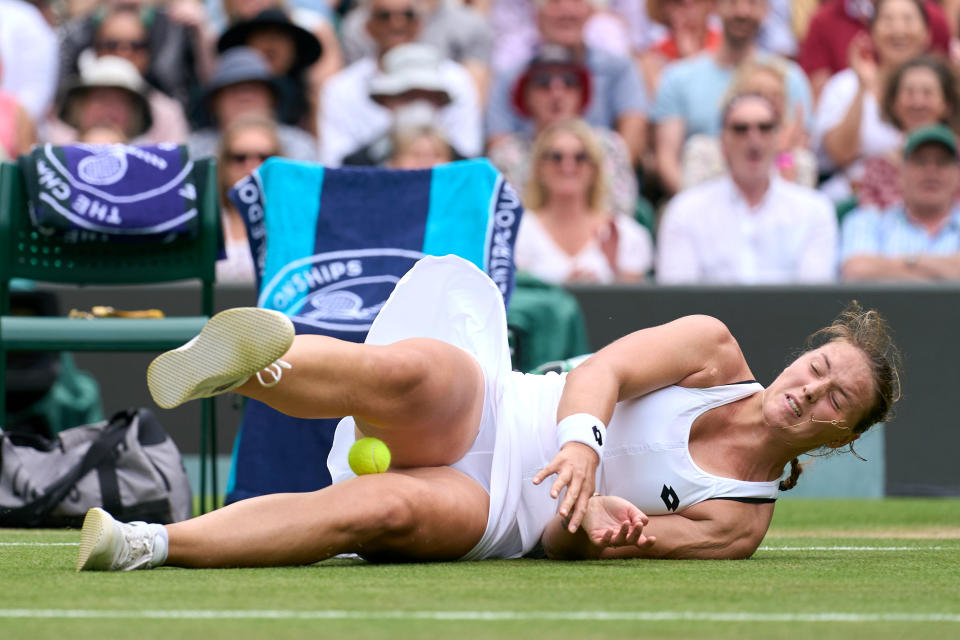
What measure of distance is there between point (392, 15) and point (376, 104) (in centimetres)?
61

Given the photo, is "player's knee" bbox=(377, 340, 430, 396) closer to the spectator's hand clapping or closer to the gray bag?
the gray bag

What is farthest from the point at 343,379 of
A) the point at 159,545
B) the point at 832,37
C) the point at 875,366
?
the point at 832,37

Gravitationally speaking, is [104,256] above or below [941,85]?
below

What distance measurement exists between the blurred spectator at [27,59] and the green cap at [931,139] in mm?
5485

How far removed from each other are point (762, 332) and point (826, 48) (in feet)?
10.7

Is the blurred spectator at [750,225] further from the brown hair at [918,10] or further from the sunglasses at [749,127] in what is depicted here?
the brown hair at [918,10]

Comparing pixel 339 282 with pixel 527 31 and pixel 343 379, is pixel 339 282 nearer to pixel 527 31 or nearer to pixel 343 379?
pixel 343 379

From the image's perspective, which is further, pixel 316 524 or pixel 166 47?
pixel 166 47

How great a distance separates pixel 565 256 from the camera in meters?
8.42

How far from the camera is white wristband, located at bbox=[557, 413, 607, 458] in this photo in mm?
3816

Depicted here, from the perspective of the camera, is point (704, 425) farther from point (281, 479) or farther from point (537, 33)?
point (537, 33)

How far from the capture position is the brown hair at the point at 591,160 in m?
8.42

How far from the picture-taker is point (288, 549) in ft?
12.3

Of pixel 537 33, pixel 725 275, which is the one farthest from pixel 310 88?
pixel 725 275
